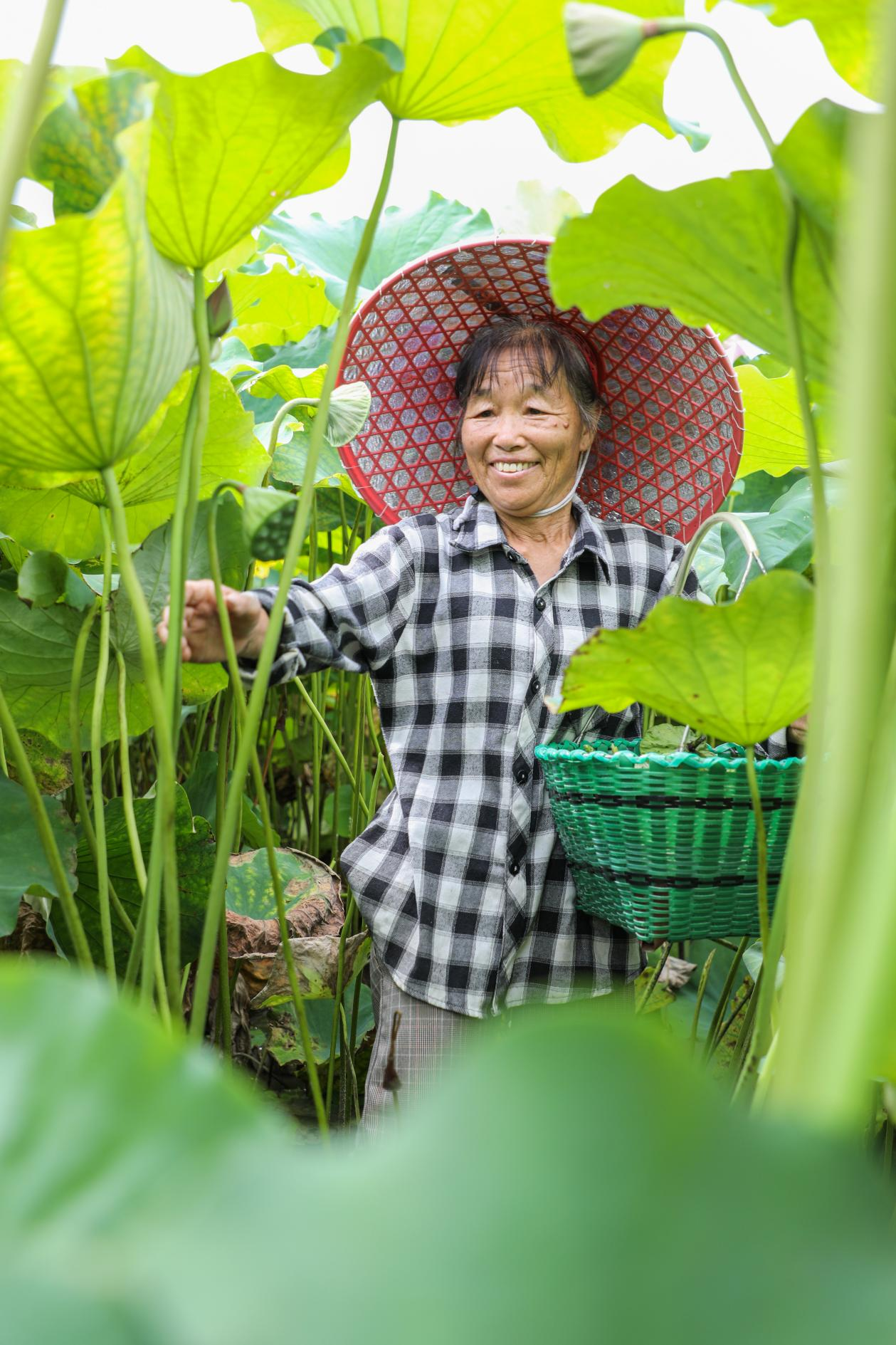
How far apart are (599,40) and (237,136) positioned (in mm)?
194

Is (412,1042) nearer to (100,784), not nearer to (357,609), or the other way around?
(357,609)

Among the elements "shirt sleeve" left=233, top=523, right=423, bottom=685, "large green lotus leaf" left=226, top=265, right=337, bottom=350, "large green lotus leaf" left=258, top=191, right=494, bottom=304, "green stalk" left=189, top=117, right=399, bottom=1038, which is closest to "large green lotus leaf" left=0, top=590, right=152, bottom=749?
"shirt sleeve" left=233, top=523, right=423, bottom=685

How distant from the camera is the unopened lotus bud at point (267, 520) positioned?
17.4 inches

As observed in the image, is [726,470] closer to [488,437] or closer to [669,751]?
[488,437]

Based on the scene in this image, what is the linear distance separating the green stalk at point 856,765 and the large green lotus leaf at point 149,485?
0.52 meters

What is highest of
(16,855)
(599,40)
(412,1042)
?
(599,40)

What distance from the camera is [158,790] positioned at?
477 mm

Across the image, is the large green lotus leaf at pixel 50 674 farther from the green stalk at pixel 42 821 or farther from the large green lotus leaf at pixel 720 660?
the large green lotus leaf at pixel 720 660

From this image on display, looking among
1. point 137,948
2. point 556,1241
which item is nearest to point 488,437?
point 137,948

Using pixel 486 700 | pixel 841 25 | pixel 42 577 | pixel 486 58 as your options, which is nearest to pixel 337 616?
pixel 486 700

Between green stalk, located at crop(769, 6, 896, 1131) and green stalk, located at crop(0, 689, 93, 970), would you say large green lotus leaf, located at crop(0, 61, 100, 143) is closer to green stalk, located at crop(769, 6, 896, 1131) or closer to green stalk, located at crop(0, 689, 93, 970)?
green stalk, located at crop(0, 689, 93, 970)

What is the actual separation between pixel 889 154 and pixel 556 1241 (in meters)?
0.18

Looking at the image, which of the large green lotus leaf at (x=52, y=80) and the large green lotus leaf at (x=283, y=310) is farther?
the large green lotus leaf at (x=283, y=310)

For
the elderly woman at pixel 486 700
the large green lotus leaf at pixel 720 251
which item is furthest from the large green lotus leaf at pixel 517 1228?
the elderly woman at pixel 486 700
